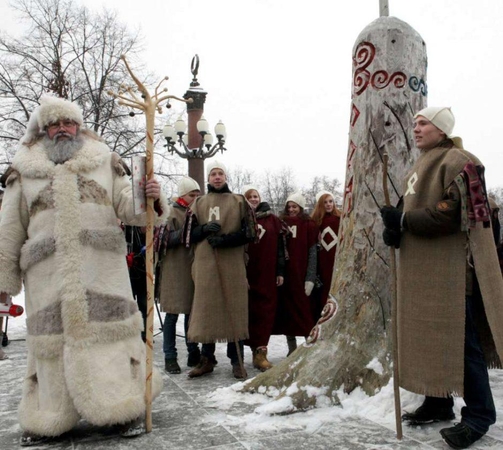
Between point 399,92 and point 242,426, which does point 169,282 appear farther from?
point 399,92

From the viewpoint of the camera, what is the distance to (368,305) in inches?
157

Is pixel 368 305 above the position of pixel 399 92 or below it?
below

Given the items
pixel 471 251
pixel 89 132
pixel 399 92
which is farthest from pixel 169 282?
pixel 471 251

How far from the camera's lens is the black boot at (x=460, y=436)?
2.95 m

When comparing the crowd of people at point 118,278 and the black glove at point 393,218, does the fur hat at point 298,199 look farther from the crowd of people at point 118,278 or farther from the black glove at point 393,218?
the black glove at point 393,218

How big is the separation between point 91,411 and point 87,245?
0.97 meters

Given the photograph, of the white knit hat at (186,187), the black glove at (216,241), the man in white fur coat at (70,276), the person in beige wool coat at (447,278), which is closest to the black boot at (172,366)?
the black glove at (216,241)

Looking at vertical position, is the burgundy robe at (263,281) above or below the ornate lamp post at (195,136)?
below

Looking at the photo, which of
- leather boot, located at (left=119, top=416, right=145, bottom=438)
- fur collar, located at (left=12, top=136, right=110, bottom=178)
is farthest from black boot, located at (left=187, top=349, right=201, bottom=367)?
fur collar, located at (left=12, top=136, right=110, bottom=178)

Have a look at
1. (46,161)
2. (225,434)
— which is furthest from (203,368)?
(46,161)

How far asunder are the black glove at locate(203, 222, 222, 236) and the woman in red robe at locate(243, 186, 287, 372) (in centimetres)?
61

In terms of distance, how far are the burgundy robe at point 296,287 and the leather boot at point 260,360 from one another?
446mm

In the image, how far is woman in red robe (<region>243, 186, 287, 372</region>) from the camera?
18.2 feet

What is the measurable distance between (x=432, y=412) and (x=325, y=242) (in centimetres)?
279
